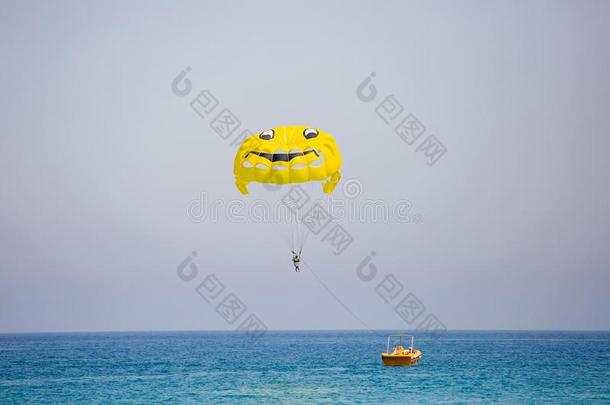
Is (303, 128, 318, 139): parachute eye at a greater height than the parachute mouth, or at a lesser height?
greater

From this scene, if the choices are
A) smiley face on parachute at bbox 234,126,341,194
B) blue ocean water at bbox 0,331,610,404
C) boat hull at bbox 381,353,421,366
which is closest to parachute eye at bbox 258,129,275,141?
smiley face on parachute at bbox 234,126,341,194

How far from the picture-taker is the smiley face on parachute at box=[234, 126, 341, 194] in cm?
3706

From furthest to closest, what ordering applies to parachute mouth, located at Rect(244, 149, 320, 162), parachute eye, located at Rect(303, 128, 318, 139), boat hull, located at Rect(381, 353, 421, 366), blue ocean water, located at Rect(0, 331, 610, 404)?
boat hull, located at Rect(381, 353, 421, 366) → blue ocean water, located at Rect(0, 331, 610, 404) → parachute eye, located at Rect(303, 128, 318, 139) → parachute mouth, located at Rect(244, 149, 320, 162)

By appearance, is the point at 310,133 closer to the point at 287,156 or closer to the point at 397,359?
the point at 287,156

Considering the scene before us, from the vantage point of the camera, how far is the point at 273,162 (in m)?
37.0

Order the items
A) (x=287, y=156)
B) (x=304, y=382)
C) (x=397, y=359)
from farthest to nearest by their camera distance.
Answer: (x=397, y=359) → (x=304, y=382) → (x=287, y=156)

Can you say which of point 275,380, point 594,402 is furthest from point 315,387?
point 594,402

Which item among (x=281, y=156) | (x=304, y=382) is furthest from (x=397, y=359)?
(x=281, y=156)

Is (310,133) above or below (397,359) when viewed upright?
above

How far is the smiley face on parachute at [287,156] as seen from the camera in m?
37.1

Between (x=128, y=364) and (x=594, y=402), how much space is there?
46179 millimetres

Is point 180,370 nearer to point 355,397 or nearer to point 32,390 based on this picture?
point 32,390

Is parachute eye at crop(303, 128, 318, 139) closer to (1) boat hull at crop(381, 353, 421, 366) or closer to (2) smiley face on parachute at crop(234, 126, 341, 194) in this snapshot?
(2) smiley face on parachute at crop(234, 126, 341, 194)

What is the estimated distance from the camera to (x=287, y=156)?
3700cm
